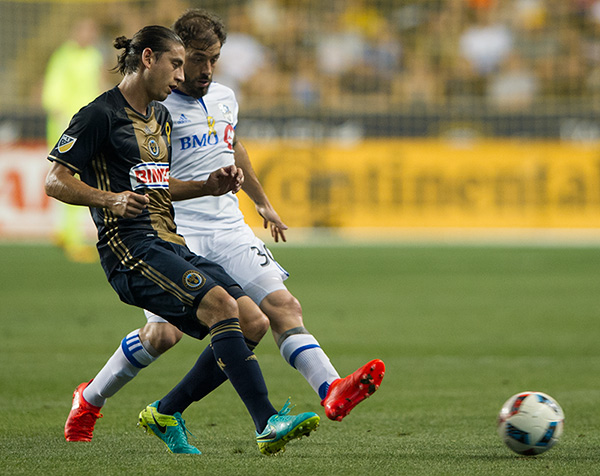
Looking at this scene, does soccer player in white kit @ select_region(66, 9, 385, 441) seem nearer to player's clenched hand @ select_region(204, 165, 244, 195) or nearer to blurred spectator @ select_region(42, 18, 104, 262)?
player's clenched hand @ select_region(204, 165, 244, 195)

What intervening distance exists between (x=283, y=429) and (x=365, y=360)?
391 cm

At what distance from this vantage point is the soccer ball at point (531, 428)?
4855mm

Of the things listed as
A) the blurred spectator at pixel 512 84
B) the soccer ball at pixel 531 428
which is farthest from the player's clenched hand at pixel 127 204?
the blurred spectator at pixel 512 84

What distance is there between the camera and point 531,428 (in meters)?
4.86

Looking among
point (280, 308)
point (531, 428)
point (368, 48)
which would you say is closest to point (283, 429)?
point (280, 308)

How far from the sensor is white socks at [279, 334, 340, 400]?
521 cm

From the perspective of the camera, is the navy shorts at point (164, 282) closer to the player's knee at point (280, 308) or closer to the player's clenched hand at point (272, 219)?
the player's knee at point (280, 308)

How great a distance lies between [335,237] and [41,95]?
732 cm

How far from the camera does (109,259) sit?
4.93 metres

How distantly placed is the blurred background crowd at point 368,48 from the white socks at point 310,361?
16680 millimetres

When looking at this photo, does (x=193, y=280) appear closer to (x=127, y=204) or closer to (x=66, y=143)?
(x=127, y=204)

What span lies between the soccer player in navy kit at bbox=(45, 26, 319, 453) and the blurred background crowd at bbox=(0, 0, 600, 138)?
665 inches

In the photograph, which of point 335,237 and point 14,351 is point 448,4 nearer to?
point 335,237

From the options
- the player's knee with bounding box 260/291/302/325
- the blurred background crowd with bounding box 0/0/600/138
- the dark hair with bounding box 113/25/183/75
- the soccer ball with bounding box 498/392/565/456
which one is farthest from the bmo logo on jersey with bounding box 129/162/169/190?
the blurred background crowd with bounding box 0/0/600/138
